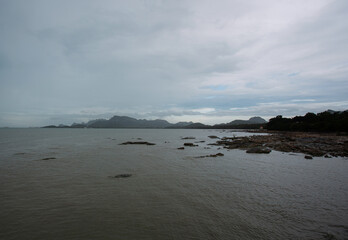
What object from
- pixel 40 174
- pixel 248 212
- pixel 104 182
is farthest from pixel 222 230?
pixel 40 174

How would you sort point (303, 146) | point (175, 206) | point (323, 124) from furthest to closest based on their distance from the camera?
point (323, 124) → point (303, 146) → point (175, 206)

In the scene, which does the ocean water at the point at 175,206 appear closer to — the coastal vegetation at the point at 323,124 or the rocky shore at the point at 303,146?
the rocky shore at the point at 303,146

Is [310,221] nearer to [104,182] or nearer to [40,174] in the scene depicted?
[104,182]

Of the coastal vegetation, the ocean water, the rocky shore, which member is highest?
the coastal vegetation

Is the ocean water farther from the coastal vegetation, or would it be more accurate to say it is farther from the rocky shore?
the coastal vegetation

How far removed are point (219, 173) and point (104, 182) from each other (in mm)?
9843

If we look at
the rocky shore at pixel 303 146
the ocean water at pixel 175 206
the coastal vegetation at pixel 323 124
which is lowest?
the ocean water at pixel 175 206

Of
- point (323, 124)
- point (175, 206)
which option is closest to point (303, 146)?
point (175, 206)

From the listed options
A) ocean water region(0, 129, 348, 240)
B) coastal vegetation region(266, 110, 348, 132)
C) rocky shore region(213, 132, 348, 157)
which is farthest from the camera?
coastal vegetation region(266, 110, 348, 132)

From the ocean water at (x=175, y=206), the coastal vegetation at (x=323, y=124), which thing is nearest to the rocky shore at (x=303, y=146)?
the ocean water at (x=175, y=206)

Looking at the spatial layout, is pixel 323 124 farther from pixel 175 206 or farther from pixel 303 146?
pixel 175 206

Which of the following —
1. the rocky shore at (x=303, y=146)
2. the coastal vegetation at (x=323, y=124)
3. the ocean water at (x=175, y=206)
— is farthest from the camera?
the coastal vegetation at (x=323, y=124)

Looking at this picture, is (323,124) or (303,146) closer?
(303,146)

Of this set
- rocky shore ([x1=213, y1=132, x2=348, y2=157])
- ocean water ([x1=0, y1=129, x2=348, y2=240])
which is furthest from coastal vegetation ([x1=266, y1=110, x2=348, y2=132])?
ocean water ([x1=0, y1=129, x2=348, y2=240])
